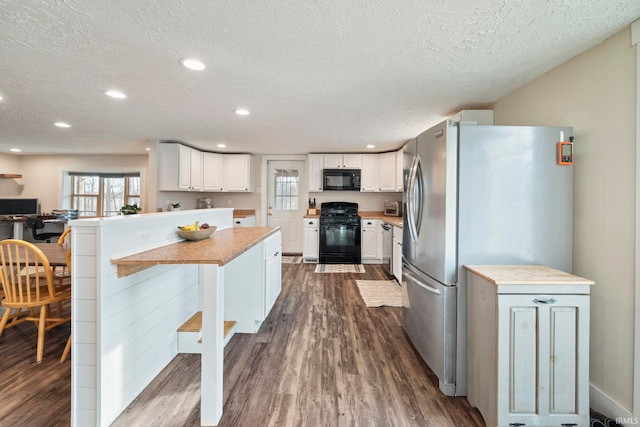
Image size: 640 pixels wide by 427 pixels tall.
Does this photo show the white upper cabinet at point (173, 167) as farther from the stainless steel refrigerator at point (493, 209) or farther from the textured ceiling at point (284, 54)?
the stainless steel refrigerator at point (493, 209)

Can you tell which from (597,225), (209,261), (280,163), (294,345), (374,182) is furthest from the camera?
(280,163)

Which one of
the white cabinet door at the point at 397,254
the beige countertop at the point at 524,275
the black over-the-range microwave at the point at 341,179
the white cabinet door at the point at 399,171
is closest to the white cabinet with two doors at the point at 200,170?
the black over-the-range microwave at the point at 341,179

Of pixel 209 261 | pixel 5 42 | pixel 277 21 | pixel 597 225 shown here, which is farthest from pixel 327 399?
pixel 5 42

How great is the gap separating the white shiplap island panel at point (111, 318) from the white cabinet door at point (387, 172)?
4160mm

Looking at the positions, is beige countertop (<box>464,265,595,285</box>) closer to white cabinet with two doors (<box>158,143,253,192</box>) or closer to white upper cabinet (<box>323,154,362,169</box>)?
white upper cabinet (<box>323,154,362,169</box>)

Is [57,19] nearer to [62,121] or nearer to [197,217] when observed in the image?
[197,217]

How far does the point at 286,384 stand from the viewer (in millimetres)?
1790

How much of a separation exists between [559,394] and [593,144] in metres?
1.45

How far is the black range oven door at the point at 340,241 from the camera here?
5.07m

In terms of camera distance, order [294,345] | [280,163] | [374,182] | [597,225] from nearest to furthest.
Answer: [597,225] → [294,345] → [374,182] → [280,163]

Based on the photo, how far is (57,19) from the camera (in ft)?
4.75

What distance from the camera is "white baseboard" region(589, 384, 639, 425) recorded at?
1.45m

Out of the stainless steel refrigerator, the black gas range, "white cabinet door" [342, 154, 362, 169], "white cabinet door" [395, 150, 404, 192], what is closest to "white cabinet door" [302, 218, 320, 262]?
the black gas range

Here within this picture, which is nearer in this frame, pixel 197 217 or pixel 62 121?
pixel 197 217
